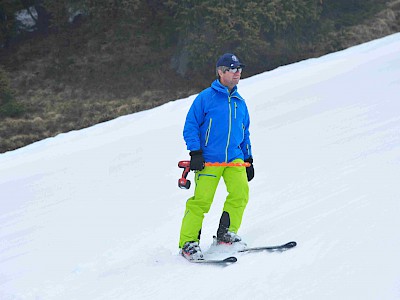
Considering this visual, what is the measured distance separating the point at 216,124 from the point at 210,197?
0.57 m

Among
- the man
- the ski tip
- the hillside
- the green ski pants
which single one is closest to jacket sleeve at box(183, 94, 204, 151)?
the man

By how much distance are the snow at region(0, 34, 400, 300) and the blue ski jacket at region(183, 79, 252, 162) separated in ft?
2.75

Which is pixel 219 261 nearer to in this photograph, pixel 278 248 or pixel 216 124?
pixel 278 248

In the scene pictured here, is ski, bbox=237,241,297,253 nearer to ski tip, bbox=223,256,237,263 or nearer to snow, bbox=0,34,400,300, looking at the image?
snow, bbox=0,34,400,300

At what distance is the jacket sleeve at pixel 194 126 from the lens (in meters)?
3.80

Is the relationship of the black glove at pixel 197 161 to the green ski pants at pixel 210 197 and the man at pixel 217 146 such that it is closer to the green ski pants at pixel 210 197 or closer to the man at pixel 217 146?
the man at pixel 217 146

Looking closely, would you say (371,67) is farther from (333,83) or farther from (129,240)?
(129,240)

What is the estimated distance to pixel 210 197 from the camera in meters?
3.95

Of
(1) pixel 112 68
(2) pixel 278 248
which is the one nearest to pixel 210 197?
(2) pixel 278 248

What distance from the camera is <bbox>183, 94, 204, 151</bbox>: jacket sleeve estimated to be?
3.80 meters

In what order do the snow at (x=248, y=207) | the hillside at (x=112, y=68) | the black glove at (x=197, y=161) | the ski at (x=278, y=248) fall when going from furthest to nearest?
the hillside at (x=112, y=68) < the ski at (x=278, y=248) < the black glove at (x=197, y=161) < the snow at (x=248, y=207)

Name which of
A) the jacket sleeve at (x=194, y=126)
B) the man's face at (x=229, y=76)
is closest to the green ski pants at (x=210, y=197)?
the jacket sleeve at (x=194, y=126)

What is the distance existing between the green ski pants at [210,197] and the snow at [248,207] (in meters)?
0.28

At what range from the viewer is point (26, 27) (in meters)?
23.7
